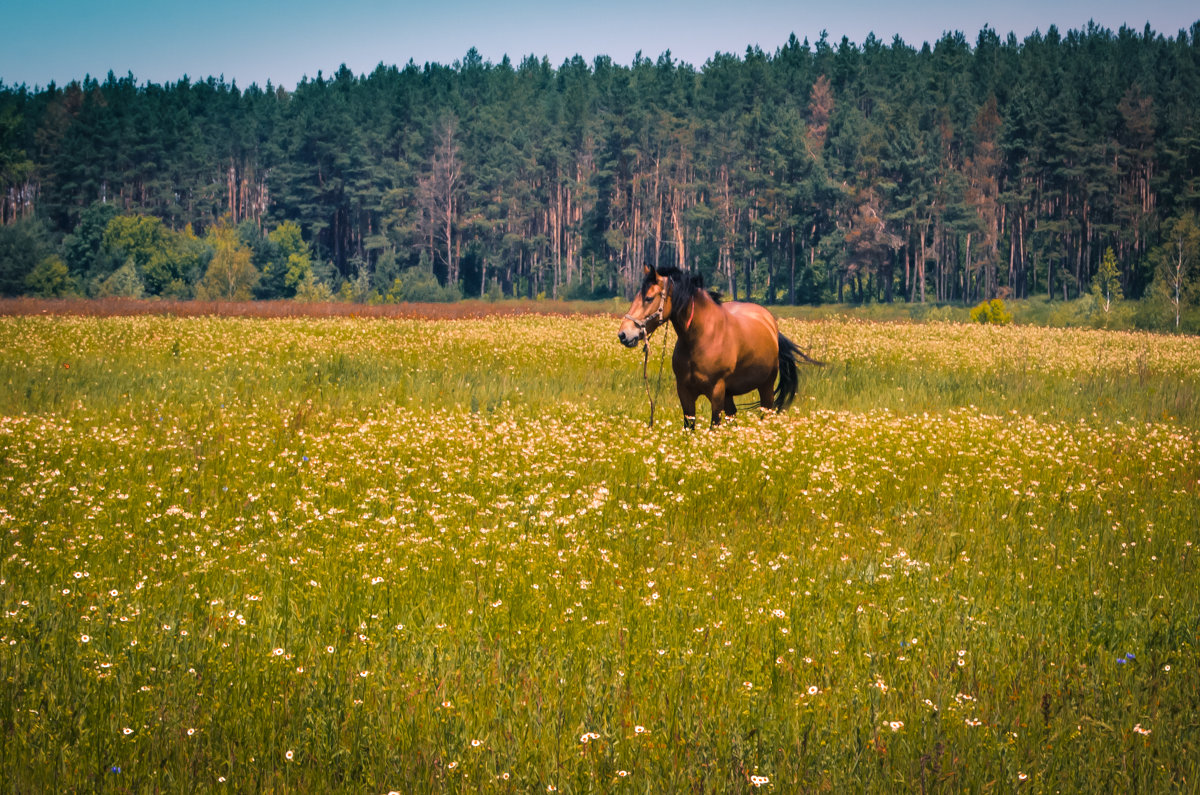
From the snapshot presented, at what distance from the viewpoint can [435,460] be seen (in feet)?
31.2

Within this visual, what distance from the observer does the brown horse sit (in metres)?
11.3

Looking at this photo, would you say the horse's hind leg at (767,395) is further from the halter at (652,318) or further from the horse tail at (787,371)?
the halter at (652,318)

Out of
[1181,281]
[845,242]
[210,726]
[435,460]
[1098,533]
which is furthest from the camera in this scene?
[845,242]

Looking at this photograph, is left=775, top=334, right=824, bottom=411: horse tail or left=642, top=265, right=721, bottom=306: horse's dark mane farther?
left=775, top=334, right=824, bottom=411: horse tail

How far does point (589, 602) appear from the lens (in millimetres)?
5781

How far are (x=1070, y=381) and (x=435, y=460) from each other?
15.6 meters

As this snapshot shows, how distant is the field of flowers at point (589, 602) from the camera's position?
386 cm

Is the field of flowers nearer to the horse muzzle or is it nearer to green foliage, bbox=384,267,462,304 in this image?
the horse muzzle

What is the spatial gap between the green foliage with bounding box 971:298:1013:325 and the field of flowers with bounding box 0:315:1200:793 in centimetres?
3924

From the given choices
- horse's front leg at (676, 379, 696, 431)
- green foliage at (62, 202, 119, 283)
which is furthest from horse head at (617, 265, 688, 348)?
green foliage at (62, 202, 119, 283)

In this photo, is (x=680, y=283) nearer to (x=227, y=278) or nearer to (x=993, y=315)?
(x=993, y=315)

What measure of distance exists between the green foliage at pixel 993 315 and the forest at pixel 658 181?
13.9 metres

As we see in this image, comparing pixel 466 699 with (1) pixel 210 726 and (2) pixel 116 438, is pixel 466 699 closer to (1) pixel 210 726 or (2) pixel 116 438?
(1) pixel 210 726

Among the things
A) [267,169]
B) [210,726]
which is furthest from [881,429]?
[267,169]
